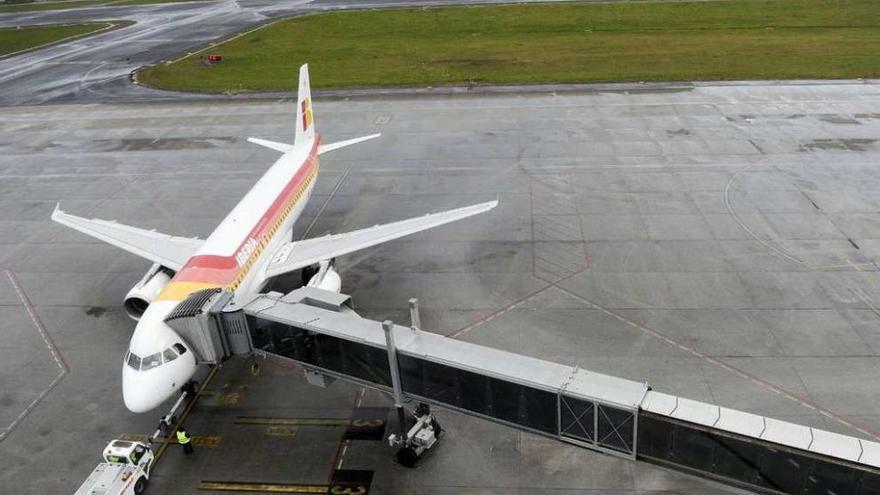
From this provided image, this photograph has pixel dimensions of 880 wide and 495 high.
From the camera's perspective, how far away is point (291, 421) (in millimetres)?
28891

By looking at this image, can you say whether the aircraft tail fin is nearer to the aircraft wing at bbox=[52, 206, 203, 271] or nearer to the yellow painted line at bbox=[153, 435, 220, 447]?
the aircraft wing at bbox=[52, 206, 203, 271]

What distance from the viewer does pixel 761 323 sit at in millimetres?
33594

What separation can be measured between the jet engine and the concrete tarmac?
2341 millimetres

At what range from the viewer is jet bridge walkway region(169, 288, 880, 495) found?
58.2 feet

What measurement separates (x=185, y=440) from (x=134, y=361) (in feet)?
12.5

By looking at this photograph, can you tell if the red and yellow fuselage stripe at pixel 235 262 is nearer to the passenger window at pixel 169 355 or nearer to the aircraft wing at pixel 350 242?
the aircraft wing at pixel 350 242

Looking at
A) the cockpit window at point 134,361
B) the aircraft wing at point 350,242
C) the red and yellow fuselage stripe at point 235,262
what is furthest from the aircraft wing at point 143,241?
the cockpit window at point 134,361

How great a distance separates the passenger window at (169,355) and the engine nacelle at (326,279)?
30.3ft

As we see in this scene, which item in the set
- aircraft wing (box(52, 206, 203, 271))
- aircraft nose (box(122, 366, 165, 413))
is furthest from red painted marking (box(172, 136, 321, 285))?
aircraft nose (box(122, 366, 165, 413))

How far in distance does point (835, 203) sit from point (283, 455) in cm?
A: 4057

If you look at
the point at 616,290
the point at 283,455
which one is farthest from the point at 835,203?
the point at 283,455

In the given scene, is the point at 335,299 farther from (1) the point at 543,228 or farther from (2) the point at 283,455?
(1) the point at 543,228

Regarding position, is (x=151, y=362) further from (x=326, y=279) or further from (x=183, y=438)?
(x=326, y=279)

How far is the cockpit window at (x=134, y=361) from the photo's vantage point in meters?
26.0
